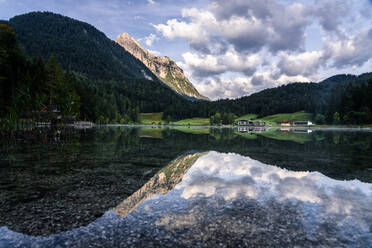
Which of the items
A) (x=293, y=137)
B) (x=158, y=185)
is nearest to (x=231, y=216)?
(x=158, y=185)

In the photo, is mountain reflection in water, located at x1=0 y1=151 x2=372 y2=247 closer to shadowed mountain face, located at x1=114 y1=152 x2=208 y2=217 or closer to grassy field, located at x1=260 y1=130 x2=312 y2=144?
shadowed mountain face, located at x1=114 y1=152 x2=208 y2=217

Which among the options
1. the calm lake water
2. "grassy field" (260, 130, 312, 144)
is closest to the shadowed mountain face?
the calm lake water

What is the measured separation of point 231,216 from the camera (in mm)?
8867

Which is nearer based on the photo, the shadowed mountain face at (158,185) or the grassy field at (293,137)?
the shadowed mountain face at (158,185)

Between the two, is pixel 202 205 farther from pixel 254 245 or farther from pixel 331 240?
pixel 331 240

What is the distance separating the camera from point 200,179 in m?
14.7

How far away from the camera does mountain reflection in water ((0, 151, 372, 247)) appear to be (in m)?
6.98

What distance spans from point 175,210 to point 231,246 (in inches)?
127

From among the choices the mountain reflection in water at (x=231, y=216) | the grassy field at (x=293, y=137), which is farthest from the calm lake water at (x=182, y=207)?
the grassy field at (x=293, y=137)

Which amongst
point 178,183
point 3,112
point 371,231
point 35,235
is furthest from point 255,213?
point 3,112

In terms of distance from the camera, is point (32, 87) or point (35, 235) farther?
point (32, 87)

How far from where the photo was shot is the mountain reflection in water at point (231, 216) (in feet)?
22.9

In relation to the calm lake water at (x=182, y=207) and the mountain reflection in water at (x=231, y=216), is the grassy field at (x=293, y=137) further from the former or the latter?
the mountain reflection in water at (x=231, y=216)

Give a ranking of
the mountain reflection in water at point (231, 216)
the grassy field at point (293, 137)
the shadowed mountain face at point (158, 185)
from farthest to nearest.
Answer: the grassy field at point (293, 137) → the shadowed mountain face at point (158, 185) → the mountain reflection in water at point (231, 216)
